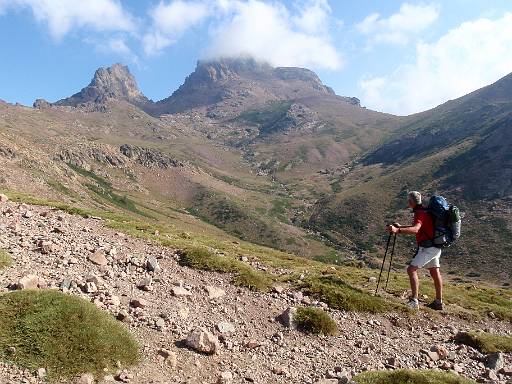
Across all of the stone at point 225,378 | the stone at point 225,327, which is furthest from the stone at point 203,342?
the stone at point 225,327

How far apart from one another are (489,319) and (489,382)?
728 centimetres

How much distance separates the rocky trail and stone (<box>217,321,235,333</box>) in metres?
0.03

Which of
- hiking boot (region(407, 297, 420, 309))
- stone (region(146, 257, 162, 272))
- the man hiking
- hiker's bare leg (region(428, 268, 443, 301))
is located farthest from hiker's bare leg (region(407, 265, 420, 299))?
stone (region(146, 257, 162, 272))

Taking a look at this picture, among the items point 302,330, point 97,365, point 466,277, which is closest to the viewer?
point 97,365

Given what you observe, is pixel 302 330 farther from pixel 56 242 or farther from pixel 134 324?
pixel 56 242

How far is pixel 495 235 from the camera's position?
620 feet

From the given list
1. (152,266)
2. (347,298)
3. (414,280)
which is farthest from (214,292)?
(414,280)

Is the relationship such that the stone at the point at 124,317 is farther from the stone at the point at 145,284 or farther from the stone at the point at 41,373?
the stone at the point at 41,373

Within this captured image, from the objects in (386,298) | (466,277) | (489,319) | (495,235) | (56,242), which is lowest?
(466,277)

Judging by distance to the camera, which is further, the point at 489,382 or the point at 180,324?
the point at 180,324

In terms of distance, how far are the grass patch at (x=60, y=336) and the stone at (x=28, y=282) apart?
1.31 m

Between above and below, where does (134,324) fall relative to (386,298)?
above

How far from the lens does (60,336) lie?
957 cm

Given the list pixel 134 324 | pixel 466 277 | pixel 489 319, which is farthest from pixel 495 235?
pixel 134 324
